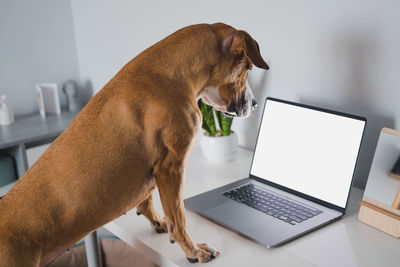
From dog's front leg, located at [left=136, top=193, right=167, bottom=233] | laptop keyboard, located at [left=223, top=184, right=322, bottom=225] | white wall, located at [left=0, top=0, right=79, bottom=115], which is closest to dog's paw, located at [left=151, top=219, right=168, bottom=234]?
dog's front leg, located at [left=136, top=193, right=167, bottom=233]

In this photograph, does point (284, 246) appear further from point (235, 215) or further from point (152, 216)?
point (152, 216)

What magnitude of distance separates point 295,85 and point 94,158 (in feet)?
2.71

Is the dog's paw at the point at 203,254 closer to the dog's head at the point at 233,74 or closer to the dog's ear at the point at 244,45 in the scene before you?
the dog's head at the point at 233,74

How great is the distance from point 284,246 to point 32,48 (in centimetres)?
194

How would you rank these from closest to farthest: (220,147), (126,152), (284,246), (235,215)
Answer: (126,152)
(284,246)
(235,215)
(220,147)

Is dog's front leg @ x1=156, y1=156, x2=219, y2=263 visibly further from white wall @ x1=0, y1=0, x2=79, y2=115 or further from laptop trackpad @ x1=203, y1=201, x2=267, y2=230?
white wall @ x1=0, y1=0, x2=79, y2=115

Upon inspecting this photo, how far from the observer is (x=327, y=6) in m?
1.27

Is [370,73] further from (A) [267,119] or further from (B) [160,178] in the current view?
(B) [160,178]

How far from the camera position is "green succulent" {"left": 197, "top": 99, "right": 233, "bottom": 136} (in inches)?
59.4

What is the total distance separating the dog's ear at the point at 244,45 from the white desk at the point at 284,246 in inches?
17.3

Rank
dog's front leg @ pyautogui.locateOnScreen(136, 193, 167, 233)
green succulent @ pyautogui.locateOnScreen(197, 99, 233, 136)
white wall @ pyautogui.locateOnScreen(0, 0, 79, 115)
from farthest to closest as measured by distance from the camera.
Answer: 1. white wall @ pyautogui.locateOnScreen(0, 0, 79, 115)
2. green succulent @ pyautogui.locateOnScreen(197, 99, 233, 136)
3. dog's front leg @ pyautogui.locateOnScreen(136, 193, 167, 233)

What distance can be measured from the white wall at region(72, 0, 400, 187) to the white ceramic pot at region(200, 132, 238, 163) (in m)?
0.15

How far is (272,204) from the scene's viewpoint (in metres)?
1.21

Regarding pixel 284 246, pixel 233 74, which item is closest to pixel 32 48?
pixel 233 74
